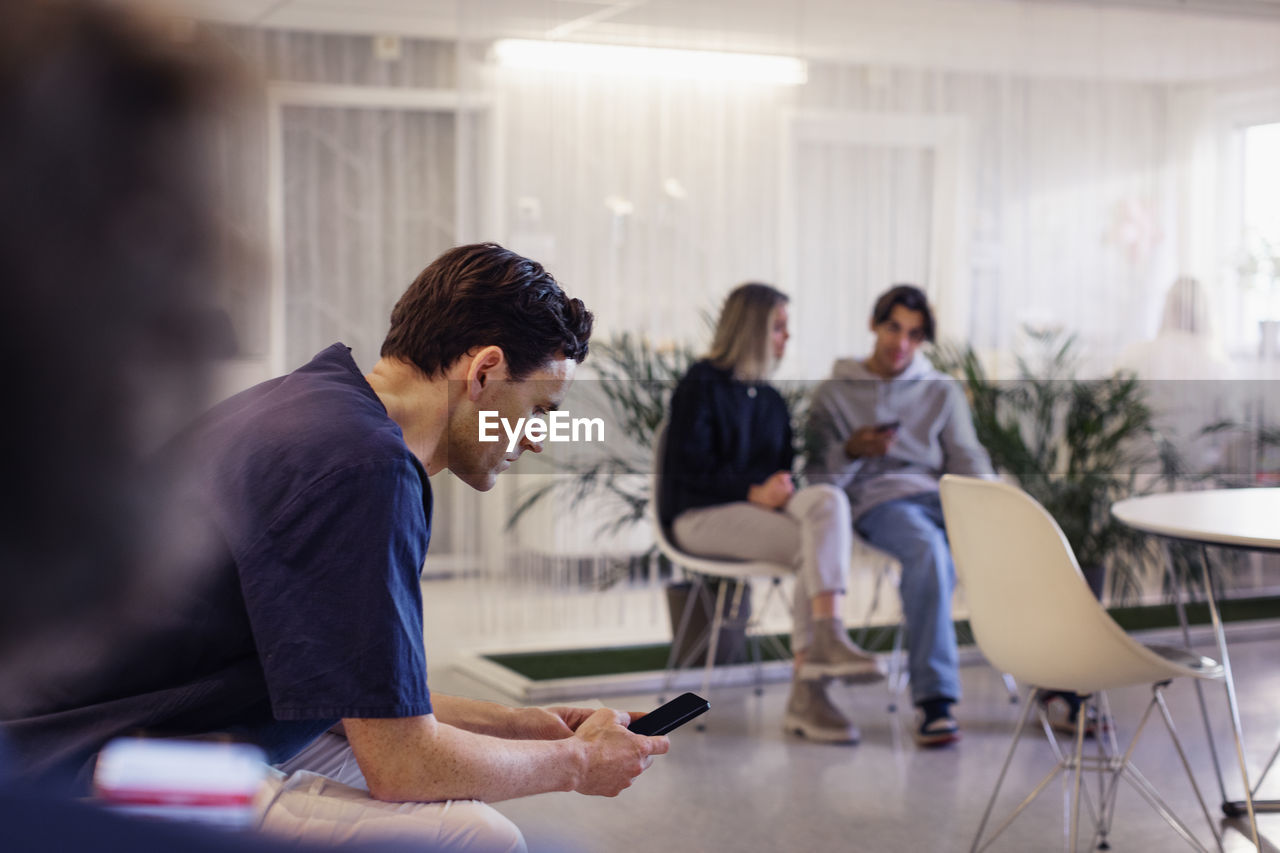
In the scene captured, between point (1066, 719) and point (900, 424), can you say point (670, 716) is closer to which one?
point (1066, 719)

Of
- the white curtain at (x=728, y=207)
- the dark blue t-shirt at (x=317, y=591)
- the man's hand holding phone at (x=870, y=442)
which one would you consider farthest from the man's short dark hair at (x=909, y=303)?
the dark blue t-shirt at (x=317, y=591)

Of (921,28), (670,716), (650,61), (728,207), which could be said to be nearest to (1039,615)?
(670,716)

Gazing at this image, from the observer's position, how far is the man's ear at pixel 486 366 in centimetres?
128

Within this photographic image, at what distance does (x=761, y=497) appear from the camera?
3861 mm

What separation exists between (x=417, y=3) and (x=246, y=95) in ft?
17.2

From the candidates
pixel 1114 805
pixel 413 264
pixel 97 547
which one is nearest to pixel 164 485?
pixel 97 547

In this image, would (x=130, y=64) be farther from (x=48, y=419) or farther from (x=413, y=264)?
(x=413, y=264)

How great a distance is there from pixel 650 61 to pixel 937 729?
254cm

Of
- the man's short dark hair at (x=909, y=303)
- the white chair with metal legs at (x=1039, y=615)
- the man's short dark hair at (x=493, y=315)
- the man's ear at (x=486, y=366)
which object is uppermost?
the man's short dark hair at (x=909, y=303)

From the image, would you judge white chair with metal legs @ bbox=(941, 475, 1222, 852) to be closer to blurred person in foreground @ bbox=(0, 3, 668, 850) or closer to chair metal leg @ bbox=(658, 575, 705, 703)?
chair metal leg @ bbox=(658, 575, 705, 703)

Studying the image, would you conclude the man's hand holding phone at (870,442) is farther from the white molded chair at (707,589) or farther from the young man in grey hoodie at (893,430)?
the white molded chair at (707,589)

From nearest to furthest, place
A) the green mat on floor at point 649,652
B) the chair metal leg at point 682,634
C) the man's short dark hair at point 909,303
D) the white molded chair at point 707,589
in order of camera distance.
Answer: the white molded chair at point 707,589 < the chair metal leg at point 682,634 < the man's short dark hair at point 909,303 < the green mat on floor at point 649,652

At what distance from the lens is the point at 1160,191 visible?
5492 millimetres

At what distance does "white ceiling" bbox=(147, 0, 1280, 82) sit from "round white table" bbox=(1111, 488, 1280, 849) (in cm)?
250
